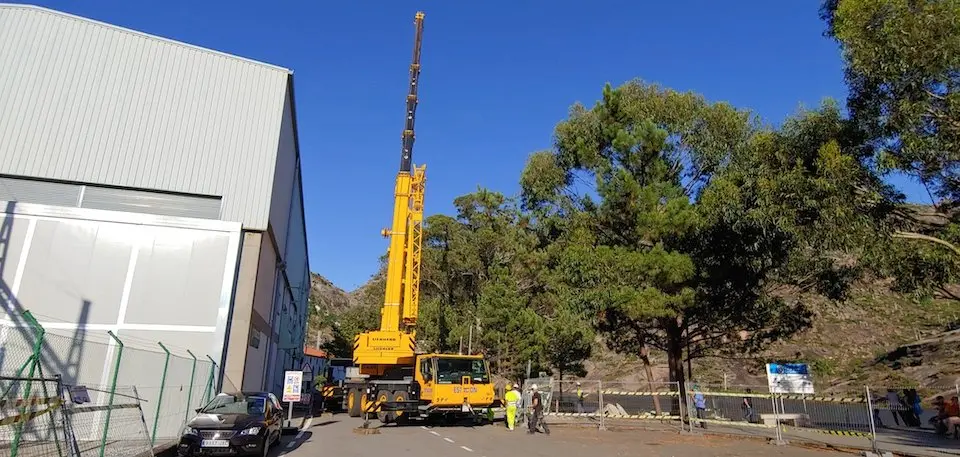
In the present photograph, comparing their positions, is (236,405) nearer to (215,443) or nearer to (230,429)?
(230,429)

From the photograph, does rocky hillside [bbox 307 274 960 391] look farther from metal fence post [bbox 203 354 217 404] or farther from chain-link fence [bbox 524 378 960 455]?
metal fence post [bbox 203 354 217 404]

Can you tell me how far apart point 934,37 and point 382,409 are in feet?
64.2

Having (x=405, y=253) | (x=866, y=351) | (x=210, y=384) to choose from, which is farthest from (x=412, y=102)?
(x=866, y=351)

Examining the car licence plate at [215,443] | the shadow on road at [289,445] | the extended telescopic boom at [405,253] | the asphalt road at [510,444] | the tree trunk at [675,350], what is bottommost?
the shadow on road at [289,445]

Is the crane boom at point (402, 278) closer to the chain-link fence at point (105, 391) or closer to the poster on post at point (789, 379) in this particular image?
the chain-link fence at point (105, 391)

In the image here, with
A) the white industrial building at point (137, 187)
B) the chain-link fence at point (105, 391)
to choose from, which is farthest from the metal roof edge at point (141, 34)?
the chain-link fence at point (105, 391)

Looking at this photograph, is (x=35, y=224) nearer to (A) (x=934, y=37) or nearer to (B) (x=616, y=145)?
(B) (x=616, y=145)

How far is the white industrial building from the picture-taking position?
59.6ft

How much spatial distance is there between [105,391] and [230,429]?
115 inches

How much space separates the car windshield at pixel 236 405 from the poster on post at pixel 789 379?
14405 mm

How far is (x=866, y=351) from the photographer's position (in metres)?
54.6

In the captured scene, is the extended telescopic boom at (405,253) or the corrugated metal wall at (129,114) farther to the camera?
the extended telescopic boom at (405,253)

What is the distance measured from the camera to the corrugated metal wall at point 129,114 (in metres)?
20.7

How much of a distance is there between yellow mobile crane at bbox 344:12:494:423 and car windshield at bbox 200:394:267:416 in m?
8.67
